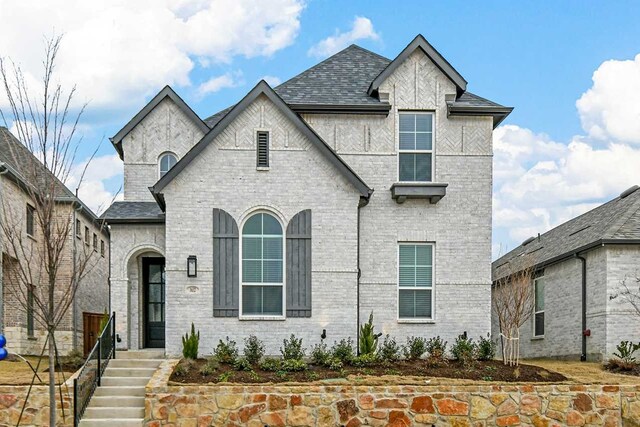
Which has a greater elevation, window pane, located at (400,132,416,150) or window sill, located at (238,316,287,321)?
window pane, located at (400,132,416,150)

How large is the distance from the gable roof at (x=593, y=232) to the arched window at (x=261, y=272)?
25.3 feet

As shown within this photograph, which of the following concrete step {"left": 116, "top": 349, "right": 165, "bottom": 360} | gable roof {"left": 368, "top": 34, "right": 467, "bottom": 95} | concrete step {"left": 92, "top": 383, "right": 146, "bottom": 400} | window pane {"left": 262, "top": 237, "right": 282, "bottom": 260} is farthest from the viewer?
gable roof {"left": 368, "top": 34, "right": 467, "bottom": 95}

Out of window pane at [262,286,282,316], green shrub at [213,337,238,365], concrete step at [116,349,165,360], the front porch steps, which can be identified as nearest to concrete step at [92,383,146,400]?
the front porch steps

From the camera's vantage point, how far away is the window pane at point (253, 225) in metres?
17.3

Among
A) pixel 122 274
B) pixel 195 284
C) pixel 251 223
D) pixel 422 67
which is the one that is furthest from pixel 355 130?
pixel 122 274

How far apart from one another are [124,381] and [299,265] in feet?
15.4

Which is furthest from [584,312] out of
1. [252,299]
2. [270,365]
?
[270,365]

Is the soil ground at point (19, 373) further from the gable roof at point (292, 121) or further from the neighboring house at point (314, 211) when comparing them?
the gable roof at point (292, 121)

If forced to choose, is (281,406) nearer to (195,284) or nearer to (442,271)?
(195,284)

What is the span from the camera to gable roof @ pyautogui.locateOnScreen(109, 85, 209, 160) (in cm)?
2006

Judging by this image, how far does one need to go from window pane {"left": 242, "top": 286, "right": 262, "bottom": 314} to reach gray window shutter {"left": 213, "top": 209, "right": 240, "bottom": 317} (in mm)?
192

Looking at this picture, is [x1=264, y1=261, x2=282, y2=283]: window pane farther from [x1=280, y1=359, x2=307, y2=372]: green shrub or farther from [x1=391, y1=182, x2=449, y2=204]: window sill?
[x1=391, y1=182, x2=449, y2=204]: window sill

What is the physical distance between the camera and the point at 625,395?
1427 centimetres

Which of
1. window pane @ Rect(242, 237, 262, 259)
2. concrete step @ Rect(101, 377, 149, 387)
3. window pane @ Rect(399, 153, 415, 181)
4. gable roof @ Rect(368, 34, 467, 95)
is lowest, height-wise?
concrete step @ Rect(101, 377, 149, 387)
